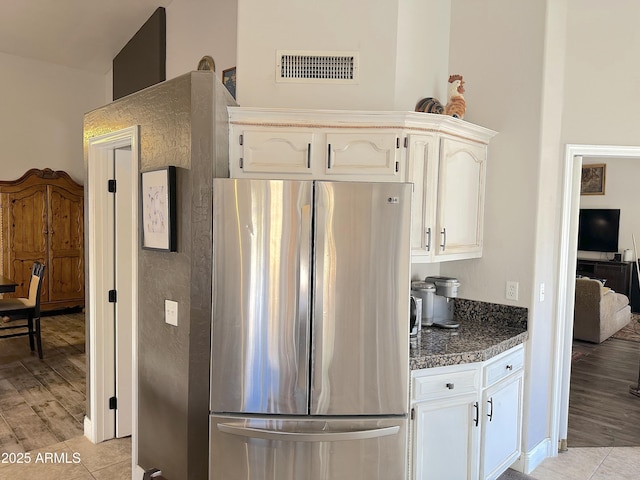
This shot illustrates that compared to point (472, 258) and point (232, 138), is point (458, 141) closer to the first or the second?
point (472, 258)

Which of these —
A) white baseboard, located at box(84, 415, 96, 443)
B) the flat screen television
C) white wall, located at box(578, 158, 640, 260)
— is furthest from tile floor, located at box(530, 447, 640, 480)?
white wall, located at box(578, 158, 640, 260)

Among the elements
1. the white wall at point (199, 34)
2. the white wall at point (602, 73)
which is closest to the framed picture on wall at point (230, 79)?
the white wall at point (199, 34)

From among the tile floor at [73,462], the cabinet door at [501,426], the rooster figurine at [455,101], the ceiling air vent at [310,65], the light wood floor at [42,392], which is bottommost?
the tile floor at [73,462]

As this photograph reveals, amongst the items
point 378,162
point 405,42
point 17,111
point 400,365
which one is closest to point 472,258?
point 378,162

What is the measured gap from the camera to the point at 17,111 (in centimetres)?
659

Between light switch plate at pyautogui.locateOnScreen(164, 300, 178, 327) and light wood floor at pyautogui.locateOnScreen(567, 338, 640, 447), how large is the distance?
291cm

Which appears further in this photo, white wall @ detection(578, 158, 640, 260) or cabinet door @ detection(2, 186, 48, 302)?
white wall @ detection(578, 158, 640, 260)

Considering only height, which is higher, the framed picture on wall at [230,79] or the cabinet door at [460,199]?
the framed picture on wall at [230,79]

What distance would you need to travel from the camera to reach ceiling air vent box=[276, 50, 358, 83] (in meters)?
2.66

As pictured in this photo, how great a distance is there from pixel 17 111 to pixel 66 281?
2.58 metres

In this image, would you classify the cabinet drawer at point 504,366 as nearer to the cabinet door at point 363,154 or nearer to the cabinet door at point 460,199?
the cabinet door at point 460,199

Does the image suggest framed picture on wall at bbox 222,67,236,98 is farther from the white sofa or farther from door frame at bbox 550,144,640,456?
the white sofa

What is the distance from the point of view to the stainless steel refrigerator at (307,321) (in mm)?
2012

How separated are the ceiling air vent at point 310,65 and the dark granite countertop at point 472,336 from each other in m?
1.59
